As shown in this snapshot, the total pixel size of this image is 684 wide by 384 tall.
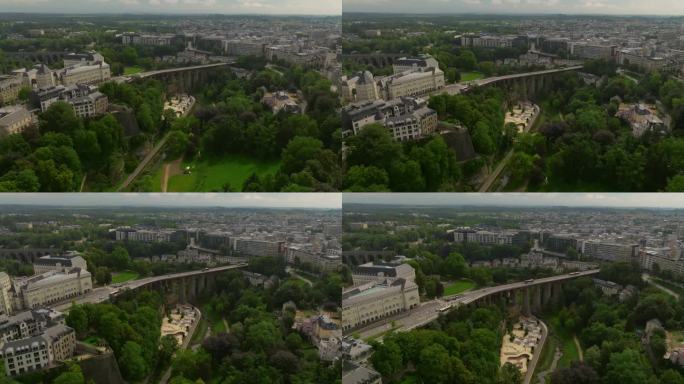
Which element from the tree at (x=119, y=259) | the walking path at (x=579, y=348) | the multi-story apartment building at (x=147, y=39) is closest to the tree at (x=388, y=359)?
the walking path at (x=579, y=348)

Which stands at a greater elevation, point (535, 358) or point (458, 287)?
point (458, 287)

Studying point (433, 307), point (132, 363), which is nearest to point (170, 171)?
point (132, 363)

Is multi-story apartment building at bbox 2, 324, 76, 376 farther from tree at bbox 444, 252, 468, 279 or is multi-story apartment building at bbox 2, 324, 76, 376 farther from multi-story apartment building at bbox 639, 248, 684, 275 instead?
multi-story apartment building at bbox 639, 248, 684, 275

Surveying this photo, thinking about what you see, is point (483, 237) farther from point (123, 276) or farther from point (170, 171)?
point (123, 276)

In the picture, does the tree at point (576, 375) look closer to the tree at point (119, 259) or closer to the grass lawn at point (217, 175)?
the grass lawn at point (217, 175)

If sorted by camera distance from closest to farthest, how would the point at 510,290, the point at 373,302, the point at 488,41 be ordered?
the point at 488,41
the point at 373,302
the point at 510,290

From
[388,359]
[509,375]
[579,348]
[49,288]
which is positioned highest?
[49,288]

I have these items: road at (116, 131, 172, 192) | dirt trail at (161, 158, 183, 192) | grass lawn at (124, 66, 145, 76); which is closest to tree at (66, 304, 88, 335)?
road at (116, 131, 172, 192)
